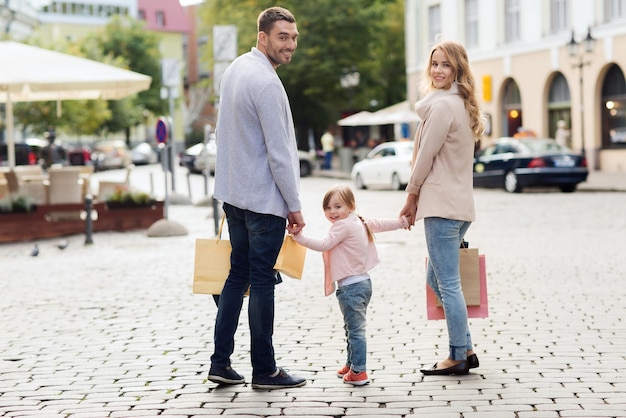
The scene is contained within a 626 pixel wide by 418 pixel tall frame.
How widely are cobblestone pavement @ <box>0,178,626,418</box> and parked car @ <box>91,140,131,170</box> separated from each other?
3989 cm

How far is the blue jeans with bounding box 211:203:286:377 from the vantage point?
5473mm

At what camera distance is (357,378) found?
5.62 meters

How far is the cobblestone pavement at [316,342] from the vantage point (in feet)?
17.3

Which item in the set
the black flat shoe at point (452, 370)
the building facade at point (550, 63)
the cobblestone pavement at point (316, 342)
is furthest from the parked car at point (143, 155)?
the black flat shoe at point (452, 370)

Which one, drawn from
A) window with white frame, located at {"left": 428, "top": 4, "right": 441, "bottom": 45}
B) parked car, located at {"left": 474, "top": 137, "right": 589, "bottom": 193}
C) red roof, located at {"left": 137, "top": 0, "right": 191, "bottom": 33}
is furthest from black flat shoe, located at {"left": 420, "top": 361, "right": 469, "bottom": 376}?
red roof, located at {"left": 137, "top": 0, "right": 191, "bottom": 33}

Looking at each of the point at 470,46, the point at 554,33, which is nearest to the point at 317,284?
the point at 554,33

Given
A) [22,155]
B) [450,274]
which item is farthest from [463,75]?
[22,155]

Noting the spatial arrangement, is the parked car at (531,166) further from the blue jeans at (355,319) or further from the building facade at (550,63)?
the blue jeans at (355,319)

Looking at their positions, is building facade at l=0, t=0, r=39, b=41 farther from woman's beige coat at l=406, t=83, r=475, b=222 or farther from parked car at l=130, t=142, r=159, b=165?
woman's beige coat at l=406, t=83, r=475, b=222

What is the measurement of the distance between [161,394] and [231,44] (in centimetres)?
1337

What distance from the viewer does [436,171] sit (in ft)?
19.0

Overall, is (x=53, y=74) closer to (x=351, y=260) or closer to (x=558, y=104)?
(x=351, y=260)

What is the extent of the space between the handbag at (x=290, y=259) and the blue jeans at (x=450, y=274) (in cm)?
69

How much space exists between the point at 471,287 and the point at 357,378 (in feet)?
2.89
